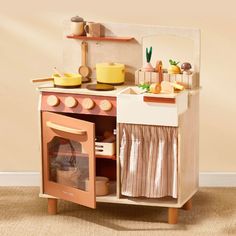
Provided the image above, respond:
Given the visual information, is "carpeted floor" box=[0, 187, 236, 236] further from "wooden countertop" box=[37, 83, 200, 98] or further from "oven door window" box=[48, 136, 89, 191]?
"wooden countertop" box=[37, 83, 200, 98]

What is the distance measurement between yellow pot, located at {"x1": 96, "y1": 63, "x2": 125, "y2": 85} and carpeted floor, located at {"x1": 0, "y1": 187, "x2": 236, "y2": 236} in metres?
0.65

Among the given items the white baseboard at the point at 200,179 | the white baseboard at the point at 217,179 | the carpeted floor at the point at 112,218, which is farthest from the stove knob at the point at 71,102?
the white baseboard at the point at 217,179

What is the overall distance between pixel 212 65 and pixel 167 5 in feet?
1.27

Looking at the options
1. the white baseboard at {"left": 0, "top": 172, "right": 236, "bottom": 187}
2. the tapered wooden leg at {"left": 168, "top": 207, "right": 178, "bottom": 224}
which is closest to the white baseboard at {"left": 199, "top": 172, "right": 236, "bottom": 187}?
the white baseboard at {"left": 0, "top": 172, "right": 236, "bottom": 187}

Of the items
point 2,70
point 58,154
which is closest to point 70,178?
point 58,154

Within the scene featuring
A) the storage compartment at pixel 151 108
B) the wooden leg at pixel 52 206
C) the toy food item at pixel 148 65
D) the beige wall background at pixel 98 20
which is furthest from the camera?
the beige wall background at pixel 98 20

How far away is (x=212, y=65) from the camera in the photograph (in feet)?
13.2

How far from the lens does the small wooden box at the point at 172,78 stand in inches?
143

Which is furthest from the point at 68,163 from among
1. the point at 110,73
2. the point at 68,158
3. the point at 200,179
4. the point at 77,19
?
the point at 200,179

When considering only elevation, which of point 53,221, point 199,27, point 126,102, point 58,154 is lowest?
point 53,221

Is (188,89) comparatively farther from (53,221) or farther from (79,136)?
(53,221)

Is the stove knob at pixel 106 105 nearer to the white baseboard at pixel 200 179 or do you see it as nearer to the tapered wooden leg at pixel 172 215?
the tapered wooden leg at pixel 172 215

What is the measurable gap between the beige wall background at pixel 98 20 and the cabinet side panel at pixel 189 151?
1.06 ft

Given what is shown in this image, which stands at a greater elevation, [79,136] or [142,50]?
[142,50]
